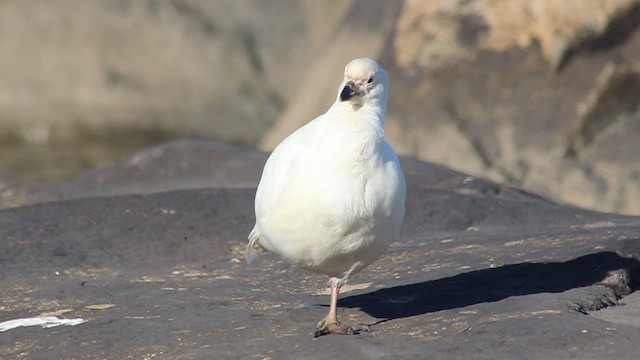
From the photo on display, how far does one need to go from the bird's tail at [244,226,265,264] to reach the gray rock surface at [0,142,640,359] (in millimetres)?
223

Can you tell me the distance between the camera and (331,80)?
15.2 meters

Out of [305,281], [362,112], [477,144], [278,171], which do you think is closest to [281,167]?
[278,171]

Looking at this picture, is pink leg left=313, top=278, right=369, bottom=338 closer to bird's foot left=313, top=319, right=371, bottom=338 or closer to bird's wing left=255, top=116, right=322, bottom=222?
bird's foot left=313, top=319, right=371, bottom=338

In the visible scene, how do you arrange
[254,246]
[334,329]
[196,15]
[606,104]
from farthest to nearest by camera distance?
1. [196,15]
2. [606,104]
3. [254,246]
4. [334,329]

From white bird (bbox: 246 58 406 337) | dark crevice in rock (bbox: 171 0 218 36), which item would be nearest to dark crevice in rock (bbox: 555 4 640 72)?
white bird (bbox: 246 58 406 337)

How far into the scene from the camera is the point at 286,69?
61.1ft

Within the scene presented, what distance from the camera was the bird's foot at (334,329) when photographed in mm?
5828

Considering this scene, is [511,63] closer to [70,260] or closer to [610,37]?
[610,37]

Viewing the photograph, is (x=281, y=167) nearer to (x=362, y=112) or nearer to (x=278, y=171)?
(x=278, y=171)

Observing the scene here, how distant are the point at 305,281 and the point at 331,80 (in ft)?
26.6

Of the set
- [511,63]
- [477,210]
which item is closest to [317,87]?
[511,63]

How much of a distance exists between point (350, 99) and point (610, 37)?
7203 mm

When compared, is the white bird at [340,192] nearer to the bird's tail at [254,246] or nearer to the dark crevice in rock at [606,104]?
the bird's tail at [254,246]

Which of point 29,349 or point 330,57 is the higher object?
point 330,57
